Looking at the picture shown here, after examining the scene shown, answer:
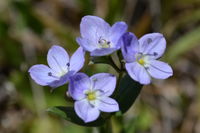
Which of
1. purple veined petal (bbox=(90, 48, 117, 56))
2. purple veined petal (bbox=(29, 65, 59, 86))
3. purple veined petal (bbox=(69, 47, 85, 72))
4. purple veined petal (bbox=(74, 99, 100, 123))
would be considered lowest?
purple veined petal (bbox=(74, 99, 100, 123))

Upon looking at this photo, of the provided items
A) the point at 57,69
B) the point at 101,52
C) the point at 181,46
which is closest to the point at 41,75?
the point at 57,69

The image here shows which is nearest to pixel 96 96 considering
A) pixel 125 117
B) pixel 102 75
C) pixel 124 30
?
pixel 102 75

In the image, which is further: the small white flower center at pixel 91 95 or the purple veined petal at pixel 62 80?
the small white flower center at pixel 91 95

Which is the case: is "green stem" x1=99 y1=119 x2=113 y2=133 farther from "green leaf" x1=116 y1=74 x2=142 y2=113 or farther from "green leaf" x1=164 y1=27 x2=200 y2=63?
"green leaf" x1=164 y1=27 x2=200 y2=63

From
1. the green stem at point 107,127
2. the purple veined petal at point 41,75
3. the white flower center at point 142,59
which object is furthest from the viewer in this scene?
the green stem at point 107,127

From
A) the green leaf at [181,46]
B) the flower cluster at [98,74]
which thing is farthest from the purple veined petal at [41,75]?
the green leaf at [181,46]

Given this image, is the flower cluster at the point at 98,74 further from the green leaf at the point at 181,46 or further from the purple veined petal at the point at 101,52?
the green leaf at the point at 181,46

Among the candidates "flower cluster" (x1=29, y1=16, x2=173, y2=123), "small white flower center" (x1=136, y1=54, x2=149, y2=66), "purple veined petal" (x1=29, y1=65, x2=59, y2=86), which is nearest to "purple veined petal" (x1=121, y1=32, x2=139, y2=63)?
"flower cluster" (x1=29, y1=16, x2=173, y2=123)
